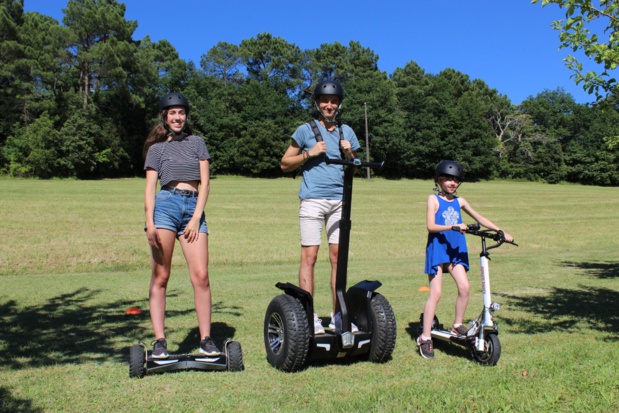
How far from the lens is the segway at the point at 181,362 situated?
473 centimetres

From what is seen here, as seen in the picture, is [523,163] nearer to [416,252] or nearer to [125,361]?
[416,252]

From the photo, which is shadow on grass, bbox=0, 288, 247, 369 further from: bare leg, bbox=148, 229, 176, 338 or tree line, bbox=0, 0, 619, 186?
tree line, bbox=0, 0, 619, 186

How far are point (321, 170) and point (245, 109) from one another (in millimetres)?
83936

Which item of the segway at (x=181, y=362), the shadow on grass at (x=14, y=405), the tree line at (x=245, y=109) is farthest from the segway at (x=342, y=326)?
the tree line at (x=245, y=109)

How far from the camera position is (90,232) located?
18797mm

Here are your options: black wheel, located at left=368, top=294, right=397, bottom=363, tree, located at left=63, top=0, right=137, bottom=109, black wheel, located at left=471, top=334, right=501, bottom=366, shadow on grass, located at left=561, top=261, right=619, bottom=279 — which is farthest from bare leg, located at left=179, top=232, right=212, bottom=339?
tree, located at left=63, top=0, right=137, bottom=109

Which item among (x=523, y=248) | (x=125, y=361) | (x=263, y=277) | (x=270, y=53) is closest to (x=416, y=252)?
(x=523, y=248)

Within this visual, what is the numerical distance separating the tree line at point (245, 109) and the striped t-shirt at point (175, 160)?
4287cm

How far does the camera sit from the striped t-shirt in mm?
5180

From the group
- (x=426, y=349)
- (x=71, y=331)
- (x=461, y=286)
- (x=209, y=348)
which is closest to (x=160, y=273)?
(x=209, y=348)

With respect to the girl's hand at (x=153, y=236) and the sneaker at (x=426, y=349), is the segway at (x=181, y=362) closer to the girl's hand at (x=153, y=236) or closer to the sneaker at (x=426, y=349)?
the girl's hand at (x=153, y=236)

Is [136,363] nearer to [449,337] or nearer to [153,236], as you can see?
[153,236]

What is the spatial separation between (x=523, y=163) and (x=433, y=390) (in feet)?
309

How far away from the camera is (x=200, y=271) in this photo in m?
5.18
